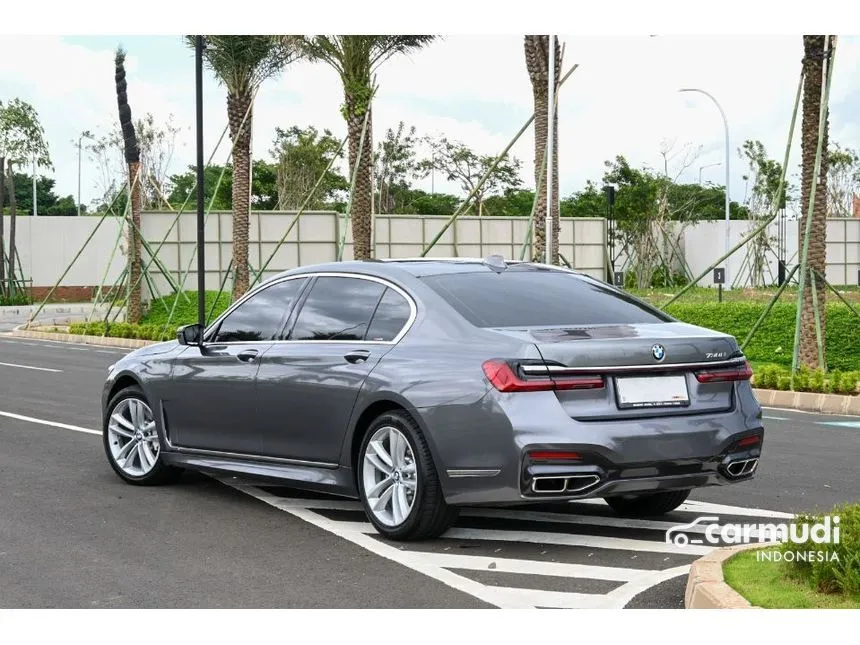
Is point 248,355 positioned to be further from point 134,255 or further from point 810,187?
point 134,255

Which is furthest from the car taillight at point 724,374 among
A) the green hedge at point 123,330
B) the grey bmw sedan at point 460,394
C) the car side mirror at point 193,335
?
the green hedge at point 123,330

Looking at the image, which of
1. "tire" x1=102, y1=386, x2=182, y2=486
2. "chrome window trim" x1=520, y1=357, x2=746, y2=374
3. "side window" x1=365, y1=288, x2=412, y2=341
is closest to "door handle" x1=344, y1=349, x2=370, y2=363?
"side window" x1=365, y1=288, x2=412, y2=341

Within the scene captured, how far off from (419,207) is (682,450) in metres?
68.5

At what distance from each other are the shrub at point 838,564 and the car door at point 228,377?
3803mm

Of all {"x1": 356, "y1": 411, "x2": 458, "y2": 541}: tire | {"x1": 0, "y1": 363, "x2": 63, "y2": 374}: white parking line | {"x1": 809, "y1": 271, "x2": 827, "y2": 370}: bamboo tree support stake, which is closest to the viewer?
{"x1": 356, "y1": 411, "x2": 458, "y2": 541}: tire

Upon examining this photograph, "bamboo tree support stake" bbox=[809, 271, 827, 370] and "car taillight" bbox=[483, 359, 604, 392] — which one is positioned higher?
"car taillight" bbox=[483, 359, 604, 392]

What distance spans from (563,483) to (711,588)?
4.25 ft

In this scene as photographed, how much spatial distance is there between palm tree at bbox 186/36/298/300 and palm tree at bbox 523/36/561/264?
→ 8270 mm

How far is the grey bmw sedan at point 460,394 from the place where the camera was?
6.93 meters

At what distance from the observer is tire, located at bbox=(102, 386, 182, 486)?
9.66m

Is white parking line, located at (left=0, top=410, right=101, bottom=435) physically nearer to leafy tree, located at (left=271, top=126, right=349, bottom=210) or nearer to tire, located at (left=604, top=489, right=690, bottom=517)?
tire, located at (left=604, top=489, right=690, bottom=517)

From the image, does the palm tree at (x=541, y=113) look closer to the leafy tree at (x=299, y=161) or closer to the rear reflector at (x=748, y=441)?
the rear reflector at (x=748, y=441)

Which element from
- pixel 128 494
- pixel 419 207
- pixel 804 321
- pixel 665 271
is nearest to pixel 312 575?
pixel 128 494

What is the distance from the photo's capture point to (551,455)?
6.85 m
